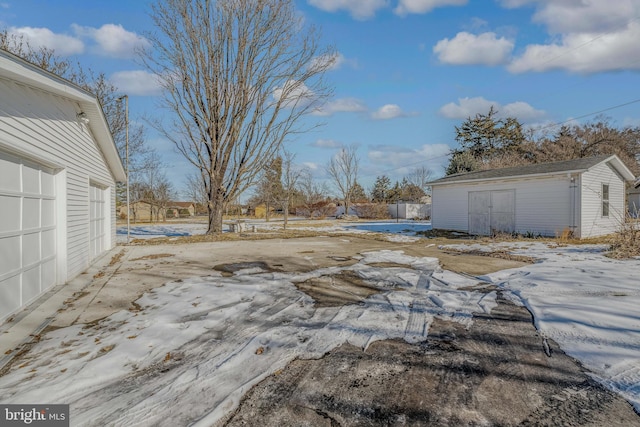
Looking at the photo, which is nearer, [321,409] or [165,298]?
[321,409]

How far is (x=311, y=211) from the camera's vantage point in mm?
38344

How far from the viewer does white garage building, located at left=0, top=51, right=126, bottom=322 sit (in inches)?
155

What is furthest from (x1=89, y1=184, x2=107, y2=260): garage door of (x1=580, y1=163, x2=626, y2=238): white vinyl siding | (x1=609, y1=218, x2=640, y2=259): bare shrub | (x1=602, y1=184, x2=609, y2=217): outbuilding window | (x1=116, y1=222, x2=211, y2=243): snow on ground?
(x1=602, y1=184, x2=609, y2=217): outbuilding window

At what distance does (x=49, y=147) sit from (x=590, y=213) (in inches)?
646

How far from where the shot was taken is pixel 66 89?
529 centimetres

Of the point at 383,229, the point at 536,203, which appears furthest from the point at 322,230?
the point at 536,203

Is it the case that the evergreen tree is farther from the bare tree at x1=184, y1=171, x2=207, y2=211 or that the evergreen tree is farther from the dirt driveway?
the dirt driveway

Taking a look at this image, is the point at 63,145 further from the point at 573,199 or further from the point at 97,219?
the point at 573,199

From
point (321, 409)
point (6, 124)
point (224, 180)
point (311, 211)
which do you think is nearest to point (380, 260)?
point (321, 409)

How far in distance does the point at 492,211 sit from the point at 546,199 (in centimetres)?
213

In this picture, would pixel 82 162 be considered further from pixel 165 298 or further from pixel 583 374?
pixel 583 374

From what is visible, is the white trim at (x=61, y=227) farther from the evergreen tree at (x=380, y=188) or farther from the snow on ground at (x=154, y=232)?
the evergreen tree at (x=380, y=188)

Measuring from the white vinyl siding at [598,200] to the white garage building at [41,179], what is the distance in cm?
1545

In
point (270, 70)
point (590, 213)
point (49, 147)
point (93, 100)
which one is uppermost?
point (270, 70)
